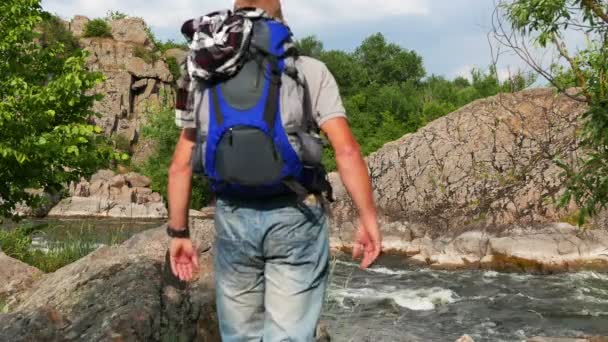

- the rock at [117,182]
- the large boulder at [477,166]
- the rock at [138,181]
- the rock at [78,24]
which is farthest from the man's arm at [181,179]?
the rock at [78,24]

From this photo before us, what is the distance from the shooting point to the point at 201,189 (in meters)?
45.0

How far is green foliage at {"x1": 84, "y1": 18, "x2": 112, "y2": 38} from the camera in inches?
2677

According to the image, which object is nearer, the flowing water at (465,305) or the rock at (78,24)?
the flowing water at (465,305)

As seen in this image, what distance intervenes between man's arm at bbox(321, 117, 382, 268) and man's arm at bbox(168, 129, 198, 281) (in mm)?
620

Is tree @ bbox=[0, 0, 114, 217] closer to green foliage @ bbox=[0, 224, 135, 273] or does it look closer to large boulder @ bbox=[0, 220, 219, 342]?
green foliage @ bbox=[0, 224, 135, 273]

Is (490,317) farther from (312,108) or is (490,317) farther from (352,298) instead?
(312,108)

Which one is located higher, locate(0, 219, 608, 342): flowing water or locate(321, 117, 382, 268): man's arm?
locate(321, 117, 382, 268): man's arm

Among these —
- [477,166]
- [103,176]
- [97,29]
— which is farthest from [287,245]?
[97,29]

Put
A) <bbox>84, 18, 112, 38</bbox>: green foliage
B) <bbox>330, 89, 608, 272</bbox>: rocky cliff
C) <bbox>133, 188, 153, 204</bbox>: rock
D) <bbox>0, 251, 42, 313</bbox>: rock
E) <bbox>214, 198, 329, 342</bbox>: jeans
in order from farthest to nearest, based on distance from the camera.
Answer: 1. <bbox>84, 18, 112, 38</bbox>: green foliage
2. <bbox>133, 188, 153, 204</bbox>: rock
3. <bbox>330, 89, 608, 272</bbox>: rocky cliff
4. <bbox>0, 251, 42, 313</bbox>: rock
5. <bbox>214, 198, 329, 342</bbox>: jeans

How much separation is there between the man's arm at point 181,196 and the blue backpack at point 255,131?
8.2 inches

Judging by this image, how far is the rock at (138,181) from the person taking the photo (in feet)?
163

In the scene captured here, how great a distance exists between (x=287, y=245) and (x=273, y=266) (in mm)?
112

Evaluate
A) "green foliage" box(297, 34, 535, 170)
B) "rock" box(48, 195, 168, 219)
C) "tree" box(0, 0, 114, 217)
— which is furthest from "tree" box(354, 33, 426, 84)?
"tree" box(0, 0, 114, 217)

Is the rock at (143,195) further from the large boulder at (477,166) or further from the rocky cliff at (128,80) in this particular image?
the large boulder at (477,166)
